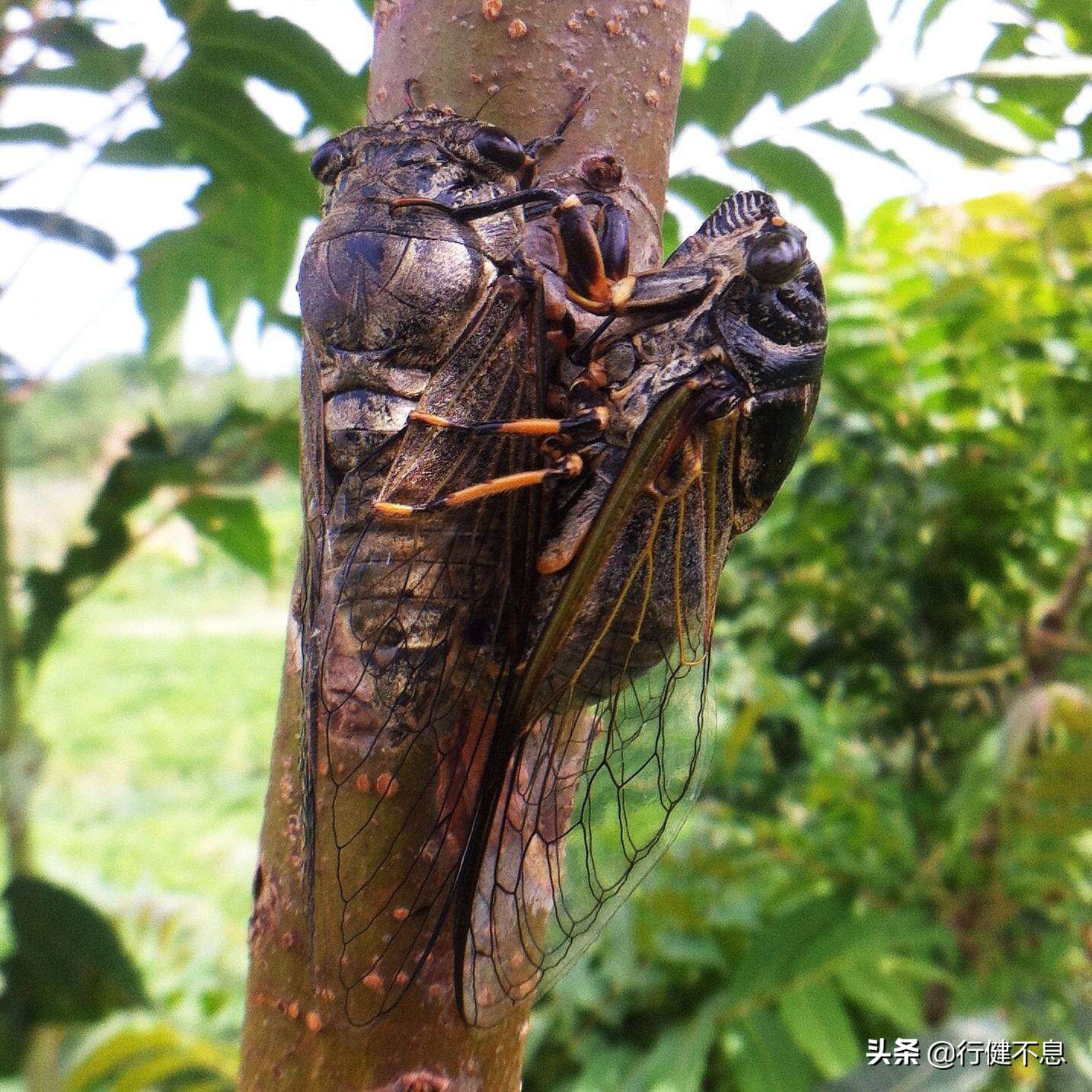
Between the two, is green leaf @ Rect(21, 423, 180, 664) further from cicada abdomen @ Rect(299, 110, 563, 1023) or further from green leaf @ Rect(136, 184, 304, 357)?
cicada abdomen @ Rect(299, 110, 563, 1023)

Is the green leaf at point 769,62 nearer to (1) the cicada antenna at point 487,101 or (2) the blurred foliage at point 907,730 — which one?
(2) the blurred foliage at point 907,730

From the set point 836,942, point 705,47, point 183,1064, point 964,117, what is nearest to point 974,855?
point 836,942

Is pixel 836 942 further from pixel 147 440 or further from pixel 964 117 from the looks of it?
pixel 147 440

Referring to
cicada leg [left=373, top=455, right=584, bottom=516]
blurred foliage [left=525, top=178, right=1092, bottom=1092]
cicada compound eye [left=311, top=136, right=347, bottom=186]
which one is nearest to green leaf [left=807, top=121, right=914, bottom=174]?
blurred foliage [left=525, top=178, right=1092, bottom=1092]

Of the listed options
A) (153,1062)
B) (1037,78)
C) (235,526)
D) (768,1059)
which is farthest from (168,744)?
(1037,78)

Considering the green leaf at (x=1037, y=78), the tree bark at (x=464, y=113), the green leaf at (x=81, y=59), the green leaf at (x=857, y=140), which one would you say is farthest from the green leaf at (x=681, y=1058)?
the green leaf at (x=81, y=59)

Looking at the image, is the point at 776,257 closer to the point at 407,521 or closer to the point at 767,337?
the point at 767,337

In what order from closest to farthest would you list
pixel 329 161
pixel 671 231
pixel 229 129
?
pixel 329 161 < pixel 671 231 < pixel 229 129
